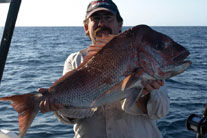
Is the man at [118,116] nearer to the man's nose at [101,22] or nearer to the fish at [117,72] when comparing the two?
the man's nose at [101,22]

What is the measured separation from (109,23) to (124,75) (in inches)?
50.4

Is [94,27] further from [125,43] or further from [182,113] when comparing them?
[182,113]

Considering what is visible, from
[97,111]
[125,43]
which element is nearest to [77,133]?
[97,111]

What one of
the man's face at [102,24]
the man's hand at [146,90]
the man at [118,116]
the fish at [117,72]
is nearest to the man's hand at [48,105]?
the fish at [117,72]

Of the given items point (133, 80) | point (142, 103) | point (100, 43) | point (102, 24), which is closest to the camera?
point (133, 80)

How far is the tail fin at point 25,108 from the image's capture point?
2678mm

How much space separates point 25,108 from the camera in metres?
2.70

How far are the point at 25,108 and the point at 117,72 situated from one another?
0.93m

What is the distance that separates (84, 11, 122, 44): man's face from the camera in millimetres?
3543

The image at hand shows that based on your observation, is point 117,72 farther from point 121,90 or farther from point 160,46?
point 160,46

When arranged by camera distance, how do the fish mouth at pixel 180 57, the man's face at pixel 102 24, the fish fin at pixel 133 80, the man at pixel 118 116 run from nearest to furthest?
the fish fin at pixel 133 80 < the fish mouth at pixel 180 57 < the man at pixel 118 116 < the man's face at pixel 102 24

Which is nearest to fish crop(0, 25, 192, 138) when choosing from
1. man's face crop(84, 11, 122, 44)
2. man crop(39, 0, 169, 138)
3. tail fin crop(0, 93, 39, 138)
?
tail fin crop(0, 93, 39, 138)

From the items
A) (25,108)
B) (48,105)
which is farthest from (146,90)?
(25,108)

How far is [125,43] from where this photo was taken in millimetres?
2578
